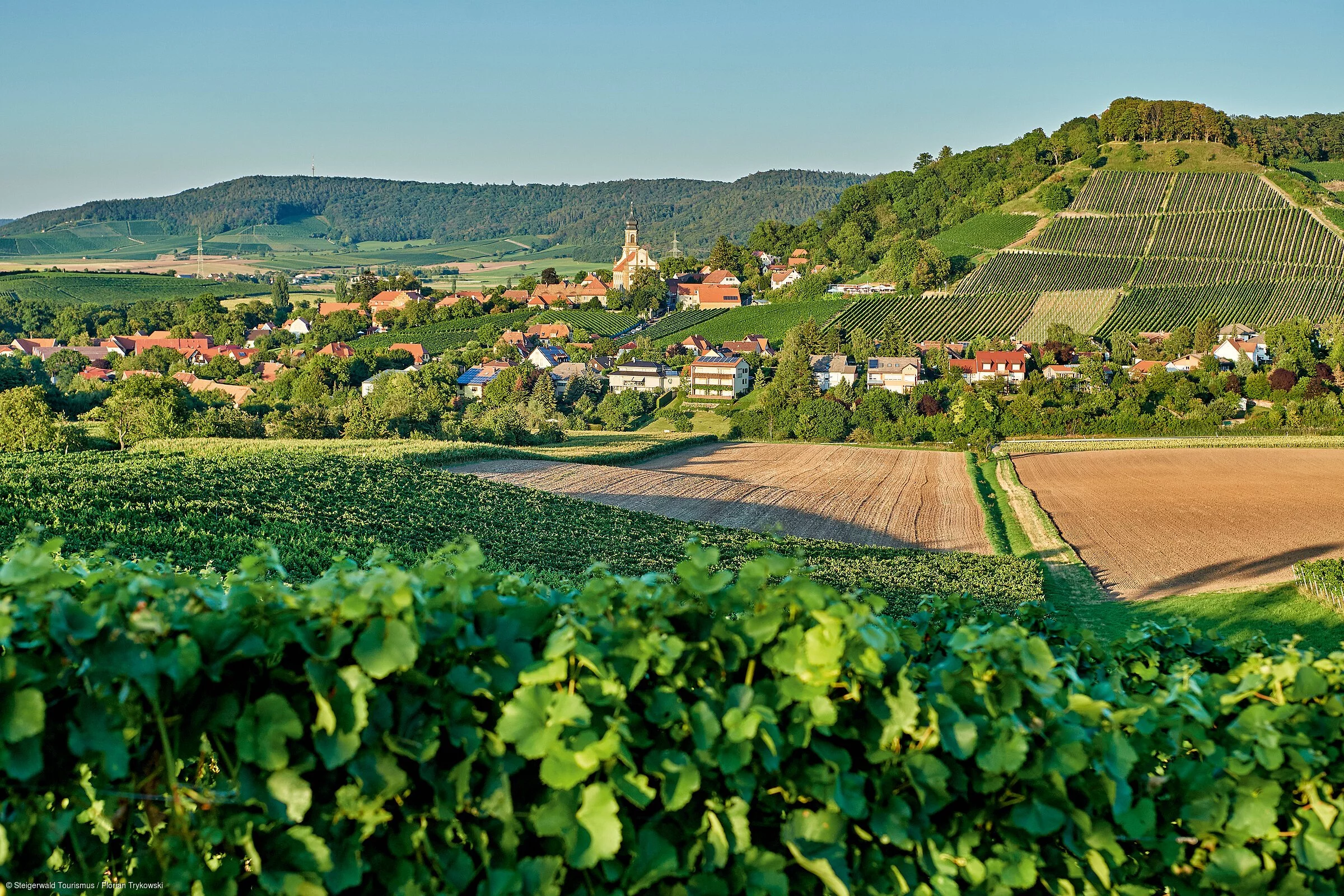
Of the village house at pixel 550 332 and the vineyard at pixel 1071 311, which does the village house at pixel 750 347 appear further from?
the vineyard at pixel 1071 311

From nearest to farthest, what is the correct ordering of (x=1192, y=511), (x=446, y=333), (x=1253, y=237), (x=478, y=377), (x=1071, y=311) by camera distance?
(x=1192, y=511) → (x=478, y=377) → (x=1071, y=311) → (x=1253, y=237) → (x=446, y=333)

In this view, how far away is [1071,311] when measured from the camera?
93438 millimetres

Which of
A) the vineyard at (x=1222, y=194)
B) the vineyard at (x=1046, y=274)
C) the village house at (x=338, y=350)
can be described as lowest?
the village house at (x=338, y=350)

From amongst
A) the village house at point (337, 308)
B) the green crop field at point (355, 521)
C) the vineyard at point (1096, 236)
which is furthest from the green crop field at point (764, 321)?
the green crop field at point (355, 521)

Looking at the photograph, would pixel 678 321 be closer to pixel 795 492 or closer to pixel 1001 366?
pixel 1001 366

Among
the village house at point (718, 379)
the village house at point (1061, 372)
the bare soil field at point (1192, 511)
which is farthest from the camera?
the village house at point (718, 379)

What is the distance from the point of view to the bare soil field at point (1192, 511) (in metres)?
26.2

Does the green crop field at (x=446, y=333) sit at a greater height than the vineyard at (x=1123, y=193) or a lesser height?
lesser

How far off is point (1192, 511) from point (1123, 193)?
97995 mm

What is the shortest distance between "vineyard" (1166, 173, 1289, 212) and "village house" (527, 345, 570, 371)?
75.3 meters

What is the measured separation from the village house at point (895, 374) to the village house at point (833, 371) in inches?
68.9

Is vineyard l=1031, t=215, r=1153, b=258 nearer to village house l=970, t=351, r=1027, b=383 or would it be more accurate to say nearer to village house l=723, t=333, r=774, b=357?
village house l=970, t=351, r=1027, b=383

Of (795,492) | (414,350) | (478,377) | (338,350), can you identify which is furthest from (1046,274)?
(338,350)

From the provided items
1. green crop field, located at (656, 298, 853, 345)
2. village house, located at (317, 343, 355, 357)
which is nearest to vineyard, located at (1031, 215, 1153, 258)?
green crop field, located at (656, 298, 853, 345)
